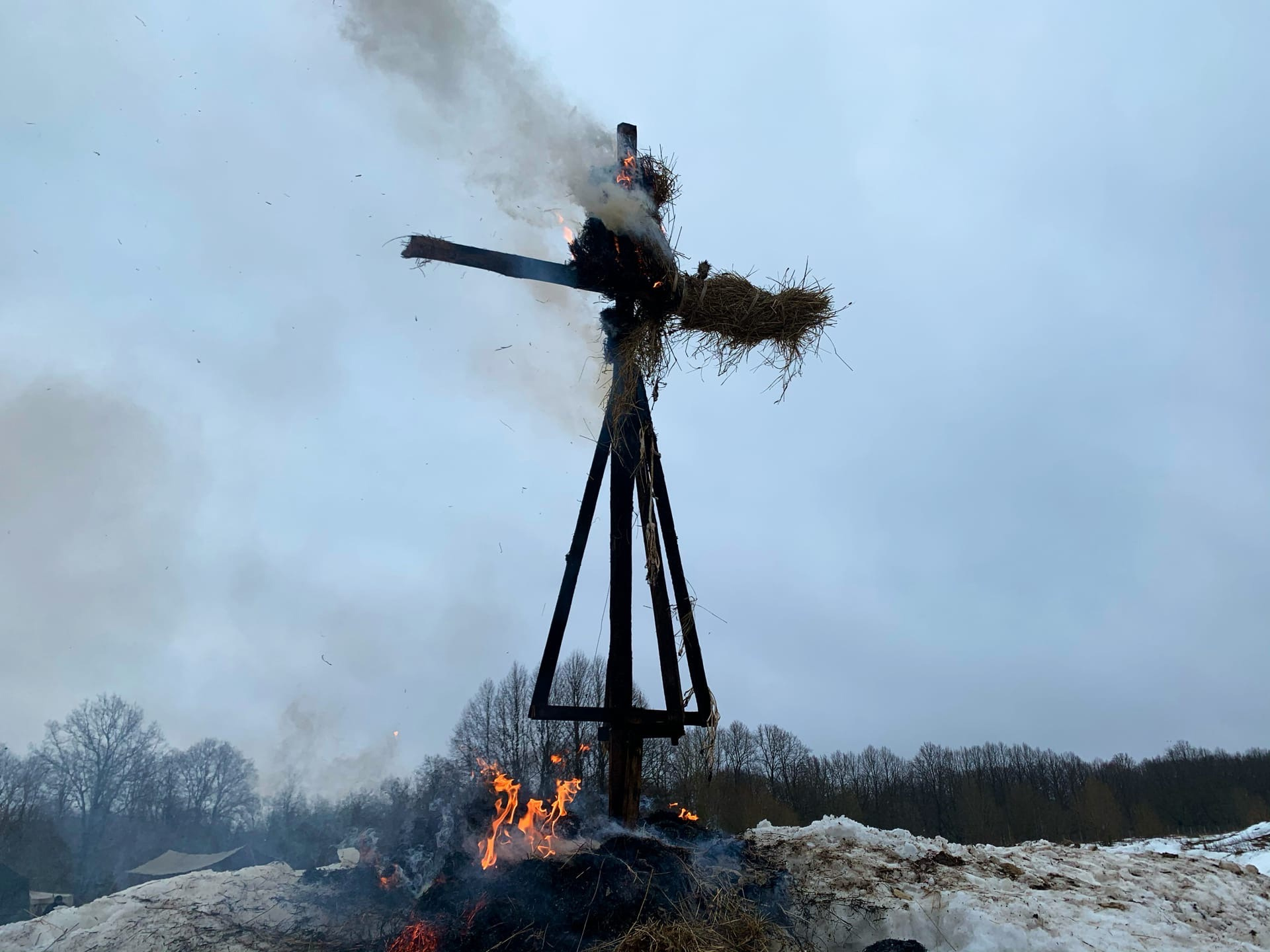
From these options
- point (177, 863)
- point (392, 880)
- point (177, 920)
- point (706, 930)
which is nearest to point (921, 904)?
point (706, 930)

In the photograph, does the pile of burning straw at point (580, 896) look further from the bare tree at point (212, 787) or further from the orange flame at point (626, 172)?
the bare tree at point (212, 787)

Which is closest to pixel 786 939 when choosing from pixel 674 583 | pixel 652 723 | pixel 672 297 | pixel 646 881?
pixel 646 881

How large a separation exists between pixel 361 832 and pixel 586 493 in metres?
4.68

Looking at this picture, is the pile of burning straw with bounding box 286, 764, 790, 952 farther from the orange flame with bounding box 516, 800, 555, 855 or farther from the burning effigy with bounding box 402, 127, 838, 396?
the burning effigy with bounding box 402, 127, 838, 396

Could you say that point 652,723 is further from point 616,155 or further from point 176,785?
point 176,785

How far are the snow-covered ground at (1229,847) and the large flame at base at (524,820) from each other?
7759 millimetres

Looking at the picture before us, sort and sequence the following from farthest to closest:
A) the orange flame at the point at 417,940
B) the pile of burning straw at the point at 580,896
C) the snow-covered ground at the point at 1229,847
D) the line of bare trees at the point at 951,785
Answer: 1. the line of bare trees at the point at 951,785
2. the snow-covered ground at the point at 1229,847
3. the orange flame at the point at 417,940
4. the pile of burning straw at the point at 580,896

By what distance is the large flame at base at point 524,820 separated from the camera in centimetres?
561

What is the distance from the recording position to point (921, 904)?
5.05 meters

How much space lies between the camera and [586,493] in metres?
6.22

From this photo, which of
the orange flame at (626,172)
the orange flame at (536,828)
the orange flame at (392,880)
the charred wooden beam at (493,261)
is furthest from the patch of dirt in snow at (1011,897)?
the orange flame at (626,172)

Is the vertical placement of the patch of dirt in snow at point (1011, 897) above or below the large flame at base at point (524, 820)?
below

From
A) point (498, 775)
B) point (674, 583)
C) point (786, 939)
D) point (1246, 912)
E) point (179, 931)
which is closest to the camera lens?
point (786, 939)

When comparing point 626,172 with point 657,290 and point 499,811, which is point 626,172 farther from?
point 499,811
